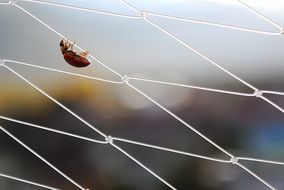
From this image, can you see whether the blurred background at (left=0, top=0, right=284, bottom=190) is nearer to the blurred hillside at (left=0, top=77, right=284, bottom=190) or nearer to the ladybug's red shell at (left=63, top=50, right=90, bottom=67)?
the blurred hillside at (left=0, top=77, right=284, bottom=190)

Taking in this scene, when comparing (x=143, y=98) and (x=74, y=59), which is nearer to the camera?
(x=74, y=59)

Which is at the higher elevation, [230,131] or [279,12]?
[279,12]

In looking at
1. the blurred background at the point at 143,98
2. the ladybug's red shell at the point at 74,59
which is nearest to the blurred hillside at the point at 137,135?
the blurred background at the point at 143,98

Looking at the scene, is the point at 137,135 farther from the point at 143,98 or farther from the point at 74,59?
the point at 74,59

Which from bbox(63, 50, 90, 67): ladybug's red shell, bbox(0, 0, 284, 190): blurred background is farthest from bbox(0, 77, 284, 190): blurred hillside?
bbox(63, 50, 90, 67): ladybug's red shell

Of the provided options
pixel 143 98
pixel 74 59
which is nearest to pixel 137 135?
pixel 143 98

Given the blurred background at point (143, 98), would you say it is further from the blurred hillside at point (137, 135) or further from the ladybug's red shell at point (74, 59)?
the ladybug's red shell at point (74, 59)

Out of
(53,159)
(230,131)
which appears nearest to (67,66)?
(53,159)

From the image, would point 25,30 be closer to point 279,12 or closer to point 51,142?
point 51,142
